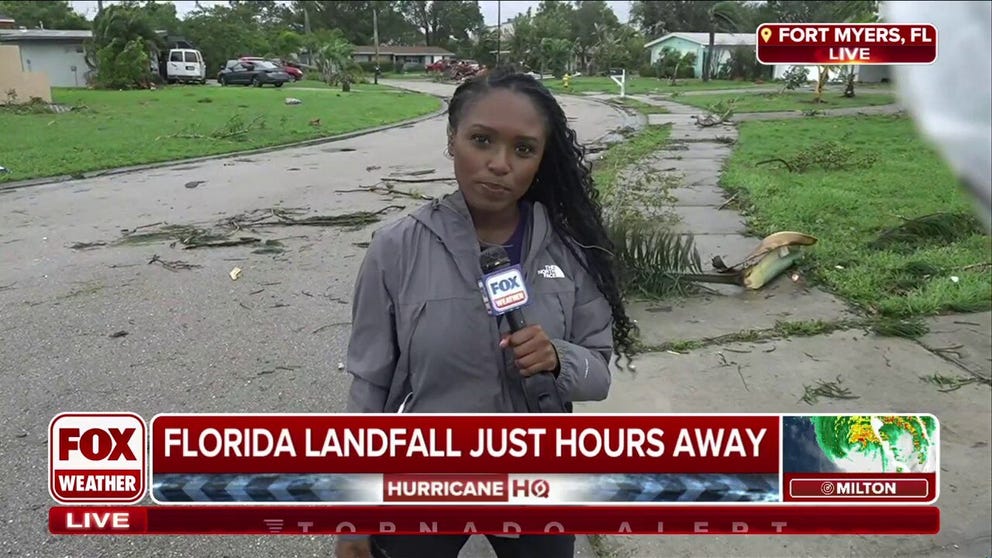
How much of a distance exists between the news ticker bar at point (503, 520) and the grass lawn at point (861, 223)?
226cm

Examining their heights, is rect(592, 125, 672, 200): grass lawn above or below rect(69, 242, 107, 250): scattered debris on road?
above

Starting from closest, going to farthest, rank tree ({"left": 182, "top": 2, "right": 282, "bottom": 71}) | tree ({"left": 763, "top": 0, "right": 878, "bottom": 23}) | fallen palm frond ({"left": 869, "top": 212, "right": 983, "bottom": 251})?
tree ({"left": 763, "top": 0, "right": 878, "bottom": 23})
tree ({"left": 182, "top": 2, "right": 282, "bottom": 71})
fallen palm frond ({"left": 869, "top": 212, "right": 983, "bottom": 251})

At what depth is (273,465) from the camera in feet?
3.77

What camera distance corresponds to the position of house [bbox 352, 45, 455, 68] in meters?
2.42

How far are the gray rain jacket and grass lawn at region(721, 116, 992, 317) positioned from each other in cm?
229

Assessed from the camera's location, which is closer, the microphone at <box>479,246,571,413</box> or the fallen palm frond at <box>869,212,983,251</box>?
the microphone at <box>479,246,571,413</box>

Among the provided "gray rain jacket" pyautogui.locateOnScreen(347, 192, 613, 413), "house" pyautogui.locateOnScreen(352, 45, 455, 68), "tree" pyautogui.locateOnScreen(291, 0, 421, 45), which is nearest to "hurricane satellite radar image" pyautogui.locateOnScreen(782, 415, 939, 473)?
"gray rain jacket" pyautogui.locateOnScreen(347, 192, 613, 413)

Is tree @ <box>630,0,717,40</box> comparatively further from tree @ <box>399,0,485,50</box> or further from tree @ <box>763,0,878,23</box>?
tree @ <box>399,0,485,50</box>

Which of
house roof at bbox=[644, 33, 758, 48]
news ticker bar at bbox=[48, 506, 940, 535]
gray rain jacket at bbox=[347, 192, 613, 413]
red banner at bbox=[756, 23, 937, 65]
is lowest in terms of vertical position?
news ticker bar at bbox=[48, 506, 940, 535]

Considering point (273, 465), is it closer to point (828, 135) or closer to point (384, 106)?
point (828, 135)

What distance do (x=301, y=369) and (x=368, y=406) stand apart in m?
2.12

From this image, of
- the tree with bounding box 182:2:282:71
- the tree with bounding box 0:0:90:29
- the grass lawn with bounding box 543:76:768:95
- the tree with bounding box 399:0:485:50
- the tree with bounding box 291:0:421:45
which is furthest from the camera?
the tree with bounding box 291:0:421:45

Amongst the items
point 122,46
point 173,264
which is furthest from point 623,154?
point 122,46

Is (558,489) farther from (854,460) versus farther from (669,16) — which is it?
(669,16)
